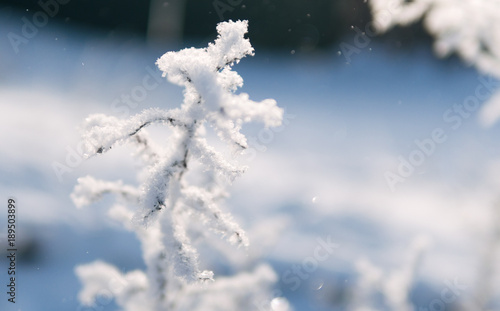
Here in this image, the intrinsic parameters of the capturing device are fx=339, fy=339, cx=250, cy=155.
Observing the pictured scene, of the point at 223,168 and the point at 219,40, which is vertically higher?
the point at 219,40

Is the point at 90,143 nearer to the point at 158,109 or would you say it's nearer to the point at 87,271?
the point at 158,109

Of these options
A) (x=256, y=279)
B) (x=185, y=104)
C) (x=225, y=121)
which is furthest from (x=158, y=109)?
(x=256, y=279)

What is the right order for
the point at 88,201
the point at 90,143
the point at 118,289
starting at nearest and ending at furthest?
the point at 90,143
the point at 88,201
the point at 118,289

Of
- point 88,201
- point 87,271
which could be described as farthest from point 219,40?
point 87,271

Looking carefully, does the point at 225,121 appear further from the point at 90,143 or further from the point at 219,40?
the point at 90,143

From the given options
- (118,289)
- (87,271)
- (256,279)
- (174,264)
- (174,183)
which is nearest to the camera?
(174,264)

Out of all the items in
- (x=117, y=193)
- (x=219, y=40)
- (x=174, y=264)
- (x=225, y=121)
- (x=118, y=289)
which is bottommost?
(x=174, y=264)

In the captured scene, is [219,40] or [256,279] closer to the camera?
[219,40]
